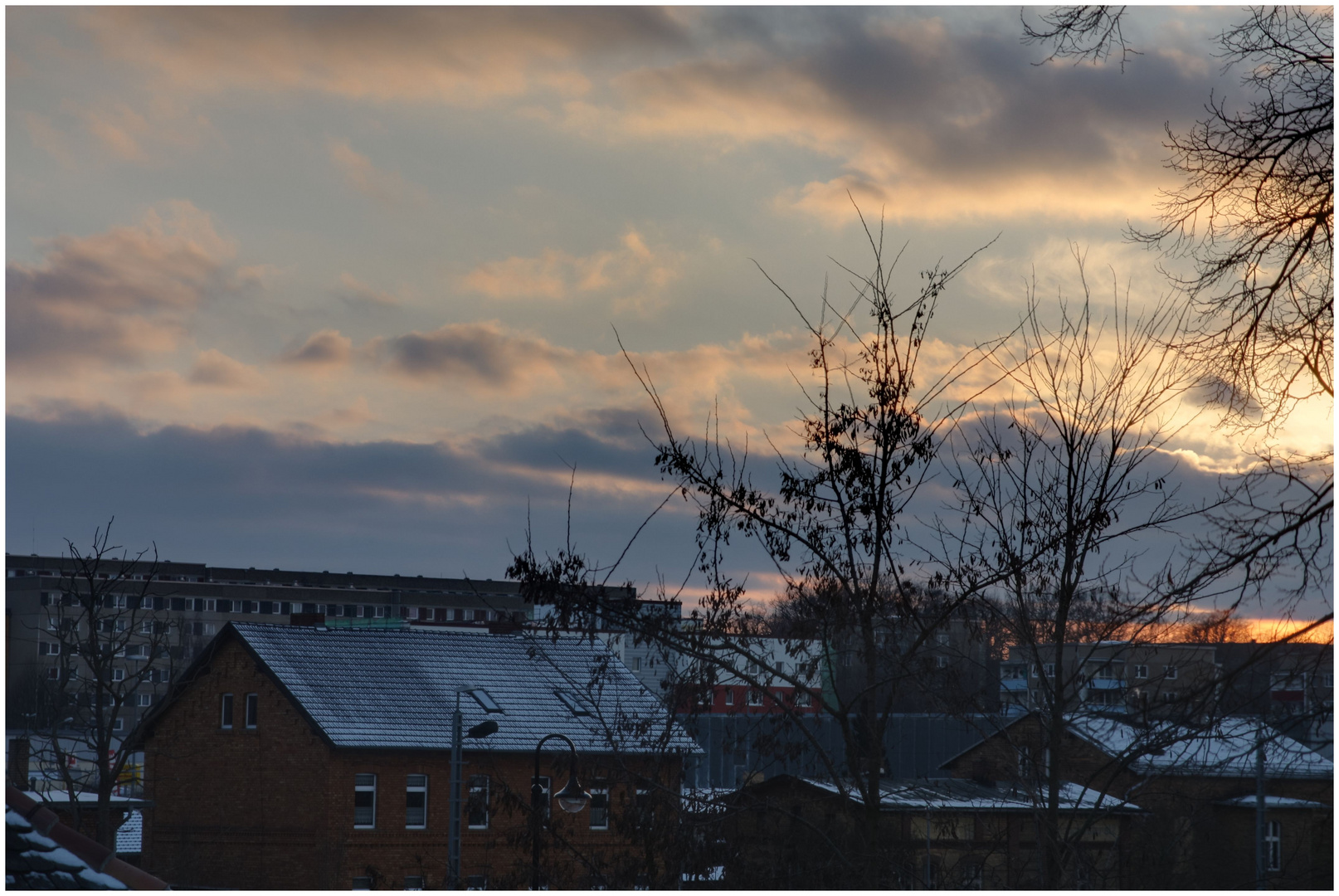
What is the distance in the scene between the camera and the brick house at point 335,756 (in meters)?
34.7

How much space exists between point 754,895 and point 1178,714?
3454 mm

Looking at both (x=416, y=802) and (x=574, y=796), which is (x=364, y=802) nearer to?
(x=416, y=802)

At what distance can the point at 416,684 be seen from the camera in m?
38.4

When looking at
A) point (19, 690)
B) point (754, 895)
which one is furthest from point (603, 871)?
point (19, 690)

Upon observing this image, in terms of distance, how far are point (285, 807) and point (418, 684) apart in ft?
16.2

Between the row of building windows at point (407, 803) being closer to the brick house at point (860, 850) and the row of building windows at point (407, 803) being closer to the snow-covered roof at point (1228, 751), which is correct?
the brick house at point (860, 850)

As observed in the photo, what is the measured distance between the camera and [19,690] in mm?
66562

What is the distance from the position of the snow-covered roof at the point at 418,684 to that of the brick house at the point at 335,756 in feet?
0.16

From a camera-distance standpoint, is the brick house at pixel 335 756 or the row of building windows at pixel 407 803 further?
the row of building windows at pixel 407 803

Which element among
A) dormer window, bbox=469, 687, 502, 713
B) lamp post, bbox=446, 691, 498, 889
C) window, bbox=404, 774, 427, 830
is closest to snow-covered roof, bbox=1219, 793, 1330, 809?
lamp post, bbox=446, 691, 498, 889

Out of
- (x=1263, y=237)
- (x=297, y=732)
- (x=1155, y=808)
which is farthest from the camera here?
(x=297, y=732)

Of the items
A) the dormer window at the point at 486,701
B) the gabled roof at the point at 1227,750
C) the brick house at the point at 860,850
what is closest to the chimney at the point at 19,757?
the dormer window at the point at 486,701

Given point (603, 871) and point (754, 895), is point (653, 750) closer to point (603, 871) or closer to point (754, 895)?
point (603, 871)

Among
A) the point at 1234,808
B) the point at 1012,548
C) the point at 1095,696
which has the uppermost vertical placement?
the point at 1012,548
